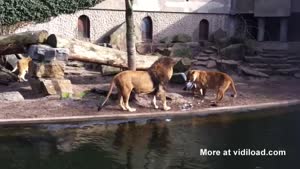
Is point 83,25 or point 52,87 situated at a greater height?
point 83,25

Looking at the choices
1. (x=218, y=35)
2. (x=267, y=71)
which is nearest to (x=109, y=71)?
(x=267, y=71)

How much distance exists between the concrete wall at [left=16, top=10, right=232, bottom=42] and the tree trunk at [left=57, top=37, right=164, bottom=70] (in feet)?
22.4

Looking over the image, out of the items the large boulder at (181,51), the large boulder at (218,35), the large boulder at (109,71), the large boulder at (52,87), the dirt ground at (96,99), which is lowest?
the dirt ground at (96,99)

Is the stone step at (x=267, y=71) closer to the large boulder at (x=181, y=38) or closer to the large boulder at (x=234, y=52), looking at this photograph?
the large boulder at (x=234, y=52)

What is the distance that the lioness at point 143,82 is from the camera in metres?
10.6

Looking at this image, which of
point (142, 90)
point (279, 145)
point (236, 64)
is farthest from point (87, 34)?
point (279, 145)

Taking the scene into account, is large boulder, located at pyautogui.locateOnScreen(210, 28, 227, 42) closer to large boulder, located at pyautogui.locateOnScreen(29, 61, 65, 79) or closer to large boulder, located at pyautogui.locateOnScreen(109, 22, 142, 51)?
large boulder, located at pyautogui.locateOnScreen(109, 22, 142, 51)

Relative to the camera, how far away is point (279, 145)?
8406 mm

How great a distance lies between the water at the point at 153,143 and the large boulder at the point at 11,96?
7.94ft

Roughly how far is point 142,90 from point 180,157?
3.39 meters

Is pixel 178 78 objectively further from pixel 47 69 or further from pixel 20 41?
pixel 20 41

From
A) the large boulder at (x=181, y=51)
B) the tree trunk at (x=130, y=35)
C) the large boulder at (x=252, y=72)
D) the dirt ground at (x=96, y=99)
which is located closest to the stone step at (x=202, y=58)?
Result: the large boulder at (x=181, y=51)

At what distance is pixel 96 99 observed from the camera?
11.8 metres

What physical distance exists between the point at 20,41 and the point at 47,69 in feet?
4.64
